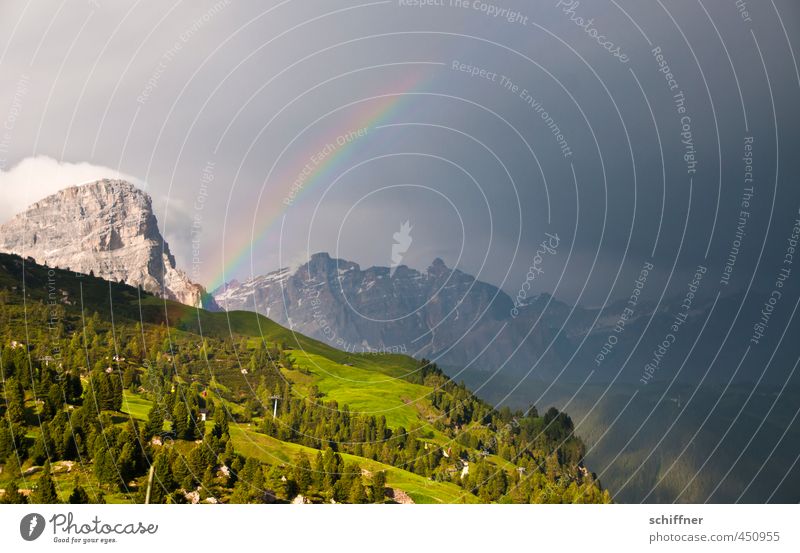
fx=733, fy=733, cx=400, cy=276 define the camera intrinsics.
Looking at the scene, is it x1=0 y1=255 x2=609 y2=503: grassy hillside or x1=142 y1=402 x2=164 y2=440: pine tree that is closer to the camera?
x1=0 y1=255 x2=609 y2=503: grassy hillside

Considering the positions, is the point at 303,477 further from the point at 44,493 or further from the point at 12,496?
the point at 12,496

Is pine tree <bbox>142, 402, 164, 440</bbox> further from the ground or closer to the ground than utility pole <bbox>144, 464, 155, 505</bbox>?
further from the ground

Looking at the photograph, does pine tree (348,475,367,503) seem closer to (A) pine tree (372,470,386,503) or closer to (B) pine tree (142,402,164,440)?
(A) pine tree (372,470,386,503)

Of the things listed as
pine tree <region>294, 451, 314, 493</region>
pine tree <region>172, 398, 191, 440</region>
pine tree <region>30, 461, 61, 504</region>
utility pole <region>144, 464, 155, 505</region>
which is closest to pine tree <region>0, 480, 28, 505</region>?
→ pine tree <region>30, 461, 61, 504</region>

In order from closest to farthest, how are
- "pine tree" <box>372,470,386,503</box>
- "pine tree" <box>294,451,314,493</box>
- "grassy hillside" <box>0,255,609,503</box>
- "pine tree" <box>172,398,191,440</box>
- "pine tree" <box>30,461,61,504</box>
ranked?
"pine tree" <box>30,461,61,504</box> < "grassy hillside" <box>0,255,609,503</box> < "pine tree" <box>294,451,314,493</box> < "pine tree" <box>372,470,386,503</box> < "pine tree" <box>172,398,191,440</box>
